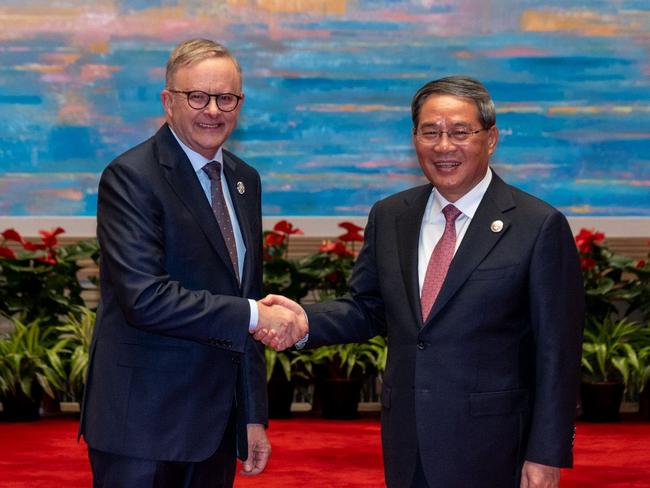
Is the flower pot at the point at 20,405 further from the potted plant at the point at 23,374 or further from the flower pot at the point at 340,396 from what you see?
the flower pot at the point at 340,396

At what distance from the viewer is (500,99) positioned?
7031 millimetres

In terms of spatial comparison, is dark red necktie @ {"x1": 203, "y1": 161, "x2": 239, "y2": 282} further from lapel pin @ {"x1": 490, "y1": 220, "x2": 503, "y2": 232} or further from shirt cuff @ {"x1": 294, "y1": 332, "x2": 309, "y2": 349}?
lapel pin @ {"x1": 490, "y1": 220, "x2": 503, "y2": 232}

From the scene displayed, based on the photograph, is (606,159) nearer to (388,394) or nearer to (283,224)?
(283,224)

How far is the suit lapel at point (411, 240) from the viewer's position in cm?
259

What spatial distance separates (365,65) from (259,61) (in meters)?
0.69

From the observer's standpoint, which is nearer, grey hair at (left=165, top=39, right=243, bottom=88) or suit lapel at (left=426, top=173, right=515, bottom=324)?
suit lapel at (left=426, top=173, right=515, bottom=324)

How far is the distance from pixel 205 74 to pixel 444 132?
61 centimetres

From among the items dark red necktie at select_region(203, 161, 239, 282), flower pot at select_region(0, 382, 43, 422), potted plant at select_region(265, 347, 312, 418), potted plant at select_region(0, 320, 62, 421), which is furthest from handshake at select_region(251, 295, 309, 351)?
flower pot at select_region(0, 382, 43, 422)

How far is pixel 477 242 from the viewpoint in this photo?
101 inches

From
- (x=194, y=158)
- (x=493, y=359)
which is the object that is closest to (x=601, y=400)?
(x=493, y=359)

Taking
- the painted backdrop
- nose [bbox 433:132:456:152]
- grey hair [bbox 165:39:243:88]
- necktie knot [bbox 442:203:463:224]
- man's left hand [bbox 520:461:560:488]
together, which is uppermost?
the painted backdrop

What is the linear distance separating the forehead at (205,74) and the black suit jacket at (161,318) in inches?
6.4

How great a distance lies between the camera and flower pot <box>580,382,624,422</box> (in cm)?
576

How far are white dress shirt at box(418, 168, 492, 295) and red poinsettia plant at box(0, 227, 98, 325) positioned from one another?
12.3ft
